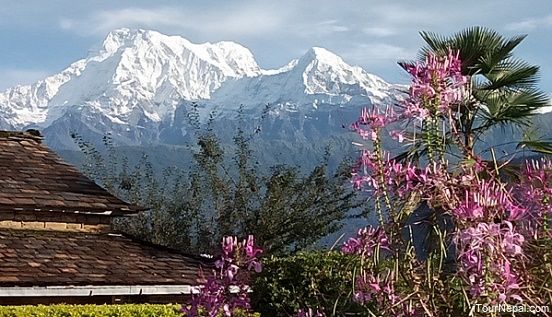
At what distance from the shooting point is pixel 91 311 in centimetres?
1112

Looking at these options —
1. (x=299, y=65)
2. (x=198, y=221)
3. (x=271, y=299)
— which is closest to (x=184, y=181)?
(x=198, y=221)

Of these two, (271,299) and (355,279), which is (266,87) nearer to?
(271,299)

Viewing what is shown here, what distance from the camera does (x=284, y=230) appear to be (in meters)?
23.9

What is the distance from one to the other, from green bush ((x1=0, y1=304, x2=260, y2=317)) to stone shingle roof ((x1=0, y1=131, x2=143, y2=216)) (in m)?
2.87

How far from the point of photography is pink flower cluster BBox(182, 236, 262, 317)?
4309mm

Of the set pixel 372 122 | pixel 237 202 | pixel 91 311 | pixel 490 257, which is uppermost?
pixel 372 122

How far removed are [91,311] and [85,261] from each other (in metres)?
1.84

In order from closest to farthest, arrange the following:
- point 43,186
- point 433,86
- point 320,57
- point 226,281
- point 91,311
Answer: point 433,86, point 226,281, point 91,311, point 43,186, point 320,57

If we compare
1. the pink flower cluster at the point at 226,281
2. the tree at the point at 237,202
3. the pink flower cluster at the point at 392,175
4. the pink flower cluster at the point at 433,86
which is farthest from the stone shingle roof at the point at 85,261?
the tree at the point at 237,202

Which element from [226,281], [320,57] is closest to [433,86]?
[226,281]

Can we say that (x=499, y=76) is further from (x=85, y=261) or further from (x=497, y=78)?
(x=85, y=261)

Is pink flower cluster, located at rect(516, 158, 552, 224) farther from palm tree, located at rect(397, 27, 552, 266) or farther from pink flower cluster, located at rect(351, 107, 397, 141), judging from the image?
palm tree, located at rect(397, 27, 552, 266)

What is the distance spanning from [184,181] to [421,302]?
77.7ft

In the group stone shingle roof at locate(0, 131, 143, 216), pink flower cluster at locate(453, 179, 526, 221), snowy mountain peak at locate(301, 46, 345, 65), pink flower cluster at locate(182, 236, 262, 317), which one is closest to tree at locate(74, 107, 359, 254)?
stone shingle roof at locate(0, 131, 143, 216)
